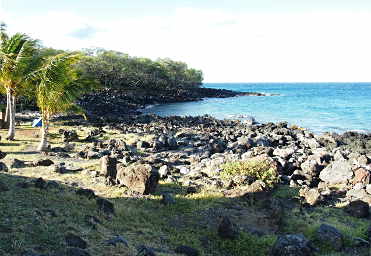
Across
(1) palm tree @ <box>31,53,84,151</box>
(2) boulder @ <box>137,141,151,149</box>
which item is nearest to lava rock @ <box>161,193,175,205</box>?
(1) palm tree @ <box>31,53,84,151</box>

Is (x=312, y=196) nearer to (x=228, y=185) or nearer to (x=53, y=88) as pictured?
(x=228, y=185)

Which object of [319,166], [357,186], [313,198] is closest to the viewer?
[313,198]

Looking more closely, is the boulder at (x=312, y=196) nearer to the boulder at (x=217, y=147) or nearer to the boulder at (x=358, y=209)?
the boulder at (x=358, y=209)

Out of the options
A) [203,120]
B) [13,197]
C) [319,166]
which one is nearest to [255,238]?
[13,197]

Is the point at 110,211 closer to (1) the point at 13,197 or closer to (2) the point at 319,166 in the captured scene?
(1) the point at 13,197

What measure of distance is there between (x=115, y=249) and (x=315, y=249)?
6151 millimetres

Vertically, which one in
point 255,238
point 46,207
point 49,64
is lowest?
point 255,238

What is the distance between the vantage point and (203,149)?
2847cm

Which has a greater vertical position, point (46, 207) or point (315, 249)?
point (46, 207)

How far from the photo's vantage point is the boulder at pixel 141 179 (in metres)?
15.9

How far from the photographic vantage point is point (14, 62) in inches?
977

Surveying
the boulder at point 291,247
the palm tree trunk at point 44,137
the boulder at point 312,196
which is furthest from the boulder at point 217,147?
the boulder at point 291,247

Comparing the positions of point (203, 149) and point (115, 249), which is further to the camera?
point (203, 149)

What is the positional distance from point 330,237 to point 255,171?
6.63 metres
